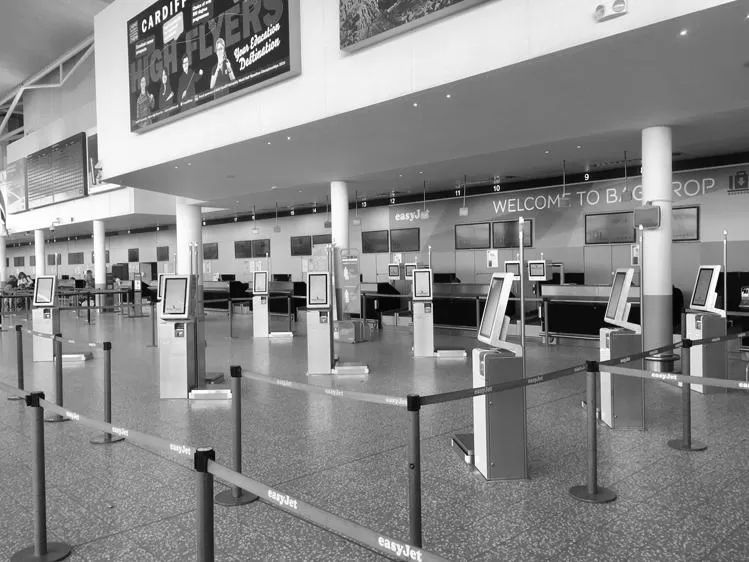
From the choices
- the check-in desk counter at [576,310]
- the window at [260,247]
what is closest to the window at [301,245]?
the window at [260,247]

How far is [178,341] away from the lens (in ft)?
22.6

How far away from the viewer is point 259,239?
2203 centimetres

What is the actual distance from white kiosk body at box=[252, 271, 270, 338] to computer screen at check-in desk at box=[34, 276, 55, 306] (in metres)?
4.33

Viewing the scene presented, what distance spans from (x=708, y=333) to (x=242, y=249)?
18449 mm

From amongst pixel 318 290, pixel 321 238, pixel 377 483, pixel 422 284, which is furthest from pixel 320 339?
pixel 321 238

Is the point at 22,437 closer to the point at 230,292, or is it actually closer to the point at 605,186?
the point at 605,186

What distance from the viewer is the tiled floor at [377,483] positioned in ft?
10.1

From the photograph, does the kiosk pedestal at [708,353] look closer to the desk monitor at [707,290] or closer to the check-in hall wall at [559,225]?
the desk monitor at [707,290]

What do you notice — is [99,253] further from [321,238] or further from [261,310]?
[261,310]

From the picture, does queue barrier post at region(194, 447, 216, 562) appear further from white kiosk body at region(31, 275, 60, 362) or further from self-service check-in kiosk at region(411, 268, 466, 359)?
white kiosk body at region(31, 275, 60, 362)

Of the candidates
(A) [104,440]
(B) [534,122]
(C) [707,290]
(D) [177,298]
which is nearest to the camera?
(A) [104,440]

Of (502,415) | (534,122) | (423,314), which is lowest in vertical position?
(502,415)

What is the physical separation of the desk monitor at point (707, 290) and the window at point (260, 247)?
16.5m

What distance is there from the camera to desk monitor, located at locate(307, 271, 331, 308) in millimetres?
8547
